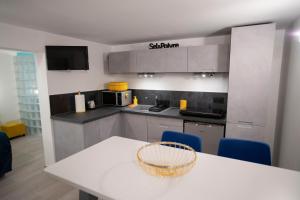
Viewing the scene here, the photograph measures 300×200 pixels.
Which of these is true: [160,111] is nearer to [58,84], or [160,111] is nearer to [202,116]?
[202,116]

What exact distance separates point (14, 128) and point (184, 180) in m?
4.50

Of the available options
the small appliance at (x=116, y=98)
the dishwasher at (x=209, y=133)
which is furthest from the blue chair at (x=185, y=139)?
the small appliance at (x=116, y=98)

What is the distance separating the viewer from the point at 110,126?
2.97 meters

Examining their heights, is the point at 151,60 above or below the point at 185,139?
above

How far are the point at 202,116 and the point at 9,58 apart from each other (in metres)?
4.73

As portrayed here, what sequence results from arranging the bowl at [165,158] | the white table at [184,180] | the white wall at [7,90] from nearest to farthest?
the white table at [184,180]
the bowl at [165,158]
the white wall at [7,90]

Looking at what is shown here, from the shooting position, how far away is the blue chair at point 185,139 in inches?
63.5

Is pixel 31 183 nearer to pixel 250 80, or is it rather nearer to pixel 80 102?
pixel 80 102

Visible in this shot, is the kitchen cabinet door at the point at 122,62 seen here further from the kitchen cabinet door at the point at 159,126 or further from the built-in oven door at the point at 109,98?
the kitchen cabinet door at the point at 159,126

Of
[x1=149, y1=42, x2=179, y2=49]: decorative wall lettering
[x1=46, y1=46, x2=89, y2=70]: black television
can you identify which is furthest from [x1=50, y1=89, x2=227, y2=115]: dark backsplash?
[x1=149, y1=42, x2=179, y2=49]: decorative wall lettering

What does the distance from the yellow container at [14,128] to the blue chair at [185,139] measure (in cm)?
402

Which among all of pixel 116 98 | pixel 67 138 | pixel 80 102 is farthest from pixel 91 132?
pixel 116 98

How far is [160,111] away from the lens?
3.02 metres

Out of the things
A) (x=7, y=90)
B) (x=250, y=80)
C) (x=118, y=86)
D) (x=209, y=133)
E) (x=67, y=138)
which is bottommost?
(x=67, y=138)
